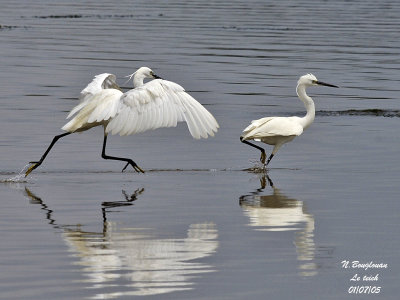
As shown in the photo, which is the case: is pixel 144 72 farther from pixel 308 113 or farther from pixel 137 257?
pixel 137 257

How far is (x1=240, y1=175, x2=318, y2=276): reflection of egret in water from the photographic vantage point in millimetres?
9945

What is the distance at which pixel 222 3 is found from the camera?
65.4m

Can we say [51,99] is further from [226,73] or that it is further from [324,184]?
[324,184]

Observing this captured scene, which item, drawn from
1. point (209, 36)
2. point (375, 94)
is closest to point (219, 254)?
point (375, 94)

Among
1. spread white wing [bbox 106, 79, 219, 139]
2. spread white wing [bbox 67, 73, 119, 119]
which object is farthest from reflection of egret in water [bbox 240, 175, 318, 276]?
spread white wing [bbox 67, 73, 119, 119]

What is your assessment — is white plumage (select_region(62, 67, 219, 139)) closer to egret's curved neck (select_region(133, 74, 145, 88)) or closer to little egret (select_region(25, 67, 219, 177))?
little egret (select_region(25, 67, 219, 177))

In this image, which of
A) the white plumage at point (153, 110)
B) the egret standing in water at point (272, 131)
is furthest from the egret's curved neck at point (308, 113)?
the white plumage at point (153, 110)

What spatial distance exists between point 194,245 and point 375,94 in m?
14.2

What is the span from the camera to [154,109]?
44.3 ft

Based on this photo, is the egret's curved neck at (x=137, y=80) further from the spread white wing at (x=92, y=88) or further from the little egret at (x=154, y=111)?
the little egret at (x=154, y=111)

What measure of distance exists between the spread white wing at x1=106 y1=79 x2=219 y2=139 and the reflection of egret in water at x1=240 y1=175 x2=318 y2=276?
123cm

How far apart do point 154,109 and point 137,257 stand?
13.2ft

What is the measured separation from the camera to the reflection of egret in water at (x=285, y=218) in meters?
→ 9.95

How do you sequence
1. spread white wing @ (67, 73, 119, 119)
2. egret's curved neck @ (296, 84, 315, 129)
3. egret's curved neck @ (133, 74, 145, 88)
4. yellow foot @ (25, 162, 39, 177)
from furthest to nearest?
egret's curved neck @ (296, 84, 315, 129)
egret's curved neck @ (133, 74, 145, 88)
spread white wing @ (67, 73, 119, 119)
yellow foot @ (25, 162, 39, 177)
